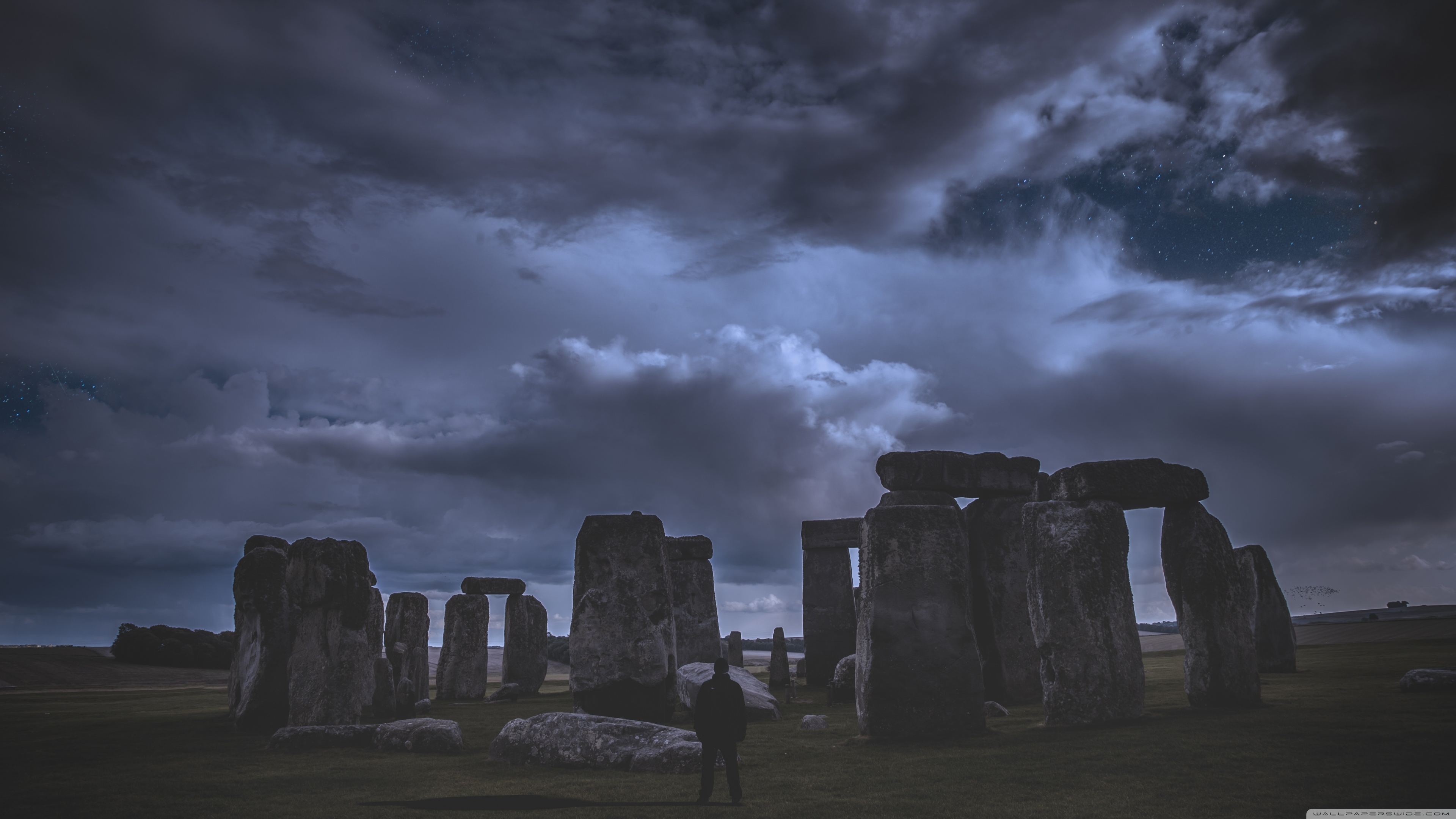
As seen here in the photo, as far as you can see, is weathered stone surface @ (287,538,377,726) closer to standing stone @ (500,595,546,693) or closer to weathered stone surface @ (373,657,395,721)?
weathered stone surface @ (373,657,395,721)

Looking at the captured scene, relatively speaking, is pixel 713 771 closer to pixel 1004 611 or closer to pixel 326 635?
pixel 326 635

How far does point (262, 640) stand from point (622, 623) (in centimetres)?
548

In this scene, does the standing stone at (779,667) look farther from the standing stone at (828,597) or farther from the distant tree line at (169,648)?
the distant tree line at (169,648)

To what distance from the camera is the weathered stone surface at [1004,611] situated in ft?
45.2

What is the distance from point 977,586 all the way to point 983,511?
1.33 m

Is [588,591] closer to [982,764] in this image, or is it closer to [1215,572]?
[982,764]

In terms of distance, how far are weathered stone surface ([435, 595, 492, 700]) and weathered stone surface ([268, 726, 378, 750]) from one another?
343 inches

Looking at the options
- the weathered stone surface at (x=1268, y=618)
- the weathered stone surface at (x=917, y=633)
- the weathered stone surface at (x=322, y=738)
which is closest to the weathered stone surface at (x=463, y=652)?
the weathered stone surface at (x=322, y=738)

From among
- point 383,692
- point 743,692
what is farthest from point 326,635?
point 743,692

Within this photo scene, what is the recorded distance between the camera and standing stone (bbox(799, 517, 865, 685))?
19.0 metres

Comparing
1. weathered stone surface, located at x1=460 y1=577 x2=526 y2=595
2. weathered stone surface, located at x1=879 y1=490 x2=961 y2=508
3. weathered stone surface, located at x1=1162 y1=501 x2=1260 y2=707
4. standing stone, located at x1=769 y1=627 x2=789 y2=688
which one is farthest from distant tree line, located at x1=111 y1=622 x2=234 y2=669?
weathered stone surface, located at x1=1162 y1=501 x2=1260 y2=707

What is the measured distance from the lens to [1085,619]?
9.56 metres

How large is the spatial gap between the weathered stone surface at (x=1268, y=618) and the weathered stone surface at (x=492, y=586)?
1563 cm

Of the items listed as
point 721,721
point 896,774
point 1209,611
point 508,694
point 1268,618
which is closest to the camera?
point 721,721
